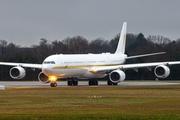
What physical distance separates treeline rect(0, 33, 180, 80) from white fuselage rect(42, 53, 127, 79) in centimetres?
897

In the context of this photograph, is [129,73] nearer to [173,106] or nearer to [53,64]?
[53,64]

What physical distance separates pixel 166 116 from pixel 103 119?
2.96 meters

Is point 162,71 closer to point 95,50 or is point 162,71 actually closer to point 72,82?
point 72,82

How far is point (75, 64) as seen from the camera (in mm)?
47406

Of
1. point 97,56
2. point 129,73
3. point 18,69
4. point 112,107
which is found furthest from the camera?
point 129,73

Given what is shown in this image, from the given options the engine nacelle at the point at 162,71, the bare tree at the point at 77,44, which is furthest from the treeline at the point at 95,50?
the engine nacelle at the point at 162,71

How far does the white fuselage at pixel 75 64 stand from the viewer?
44.4 m

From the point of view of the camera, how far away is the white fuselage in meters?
44.4

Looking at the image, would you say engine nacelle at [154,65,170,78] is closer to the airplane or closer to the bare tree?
the airplane

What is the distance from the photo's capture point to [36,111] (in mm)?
19422

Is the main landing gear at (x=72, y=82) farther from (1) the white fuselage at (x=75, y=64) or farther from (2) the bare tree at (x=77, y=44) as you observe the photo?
(2) the bare tree at (x=77, y=44)

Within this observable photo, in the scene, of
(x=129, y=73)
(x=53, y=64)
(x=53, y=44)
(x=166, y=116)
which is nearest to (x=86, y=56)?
(x=53, y=64)

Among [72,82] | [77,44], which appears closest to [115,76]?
[72,82]

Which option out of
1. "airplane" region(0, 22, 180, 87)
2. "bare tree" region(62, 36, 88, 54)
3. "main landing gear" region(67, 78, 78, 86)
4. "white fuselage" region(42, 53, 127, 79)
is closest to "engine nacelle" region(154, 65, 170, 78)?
"airplane" region(0, 22, 180, 87)
